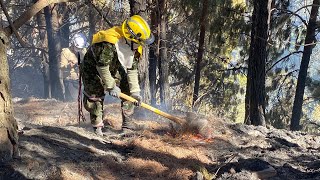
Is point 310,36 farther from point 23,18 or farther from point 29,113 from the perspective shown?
point 23,18

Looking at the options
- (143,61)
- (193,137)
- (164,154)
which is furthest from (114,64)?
(143,61)

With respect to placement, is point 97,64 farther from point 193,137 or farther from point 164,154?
point 193,137

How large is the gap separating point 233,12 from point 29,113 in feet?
22.7

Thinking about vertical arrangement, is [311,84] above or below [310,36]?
below

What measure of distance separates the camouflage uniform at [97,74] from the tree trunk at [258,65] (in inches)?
136

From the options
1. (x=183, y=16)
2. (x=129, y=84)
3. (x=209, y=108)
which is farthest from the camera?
(x=209, y=108)

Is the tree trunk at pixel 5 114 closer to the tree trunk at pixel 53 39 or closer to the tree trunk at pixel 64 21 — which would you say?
the tree trunk at pixel 53 39

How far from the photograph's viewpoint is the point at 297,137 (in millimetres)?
6121

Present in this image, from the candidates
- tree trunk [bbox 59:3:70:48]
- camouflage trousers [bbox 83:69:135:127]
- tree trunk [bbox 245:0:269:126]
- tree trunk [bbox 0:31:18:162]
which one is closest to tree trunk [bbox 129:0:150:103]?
camouflage trousers [bbox 83:69:135:127]

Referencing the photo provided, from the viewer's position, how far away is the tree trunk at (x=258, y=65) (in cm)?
739

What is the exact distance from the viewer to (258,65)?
754cm

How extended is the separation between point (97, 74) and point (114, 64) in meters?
0.27

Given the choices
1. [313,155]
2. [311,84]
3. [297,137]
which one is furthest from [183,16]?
[313,155]

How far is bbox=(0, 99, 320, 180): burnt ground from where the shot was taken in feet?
12.2
